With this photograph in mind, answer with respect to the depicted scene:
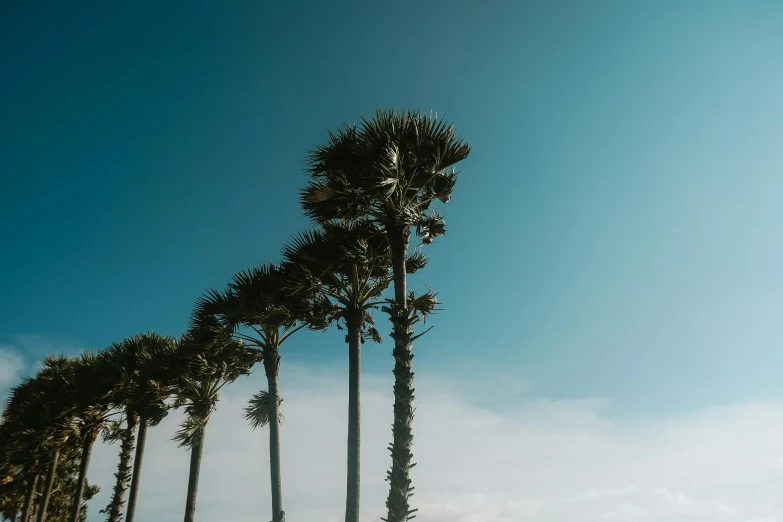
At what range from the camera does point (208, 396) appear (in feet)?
58.4

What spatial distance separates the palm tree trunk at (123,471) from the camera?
19703mm

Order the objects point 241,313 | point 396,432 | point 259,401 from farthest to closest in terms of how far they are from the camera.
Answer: point 259,401
point 241,313
point 396,432

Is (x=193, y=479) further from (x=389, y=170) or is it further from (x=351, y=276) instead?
(x=389, y=170)

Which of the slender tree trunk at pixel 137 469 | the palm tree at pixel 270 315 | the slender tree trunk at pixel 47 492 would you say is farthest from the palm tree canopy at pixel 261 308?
the slender tree trunk at pixel 47 492

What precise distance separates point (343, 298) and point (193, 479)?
9.65 metres

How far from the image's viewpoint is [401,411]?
9250 mm

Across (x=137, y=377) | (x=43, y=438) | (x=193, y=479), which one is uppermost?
(x=137, y=377)

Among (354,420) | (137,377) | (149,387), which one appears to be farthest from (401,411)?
(137,377)

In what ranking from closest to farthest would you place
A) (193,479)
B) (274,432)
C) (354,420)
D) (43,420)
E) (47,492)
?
(354,420) < (274,432) < (193,479) < (43,420) < (47,492)

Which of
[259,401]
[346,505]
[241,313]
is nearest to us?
[346,505]

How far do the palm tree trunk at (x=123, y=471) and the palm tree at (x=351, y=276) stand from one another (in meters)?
13.0

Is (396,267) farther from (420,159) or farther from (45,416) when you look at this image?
(45,416)

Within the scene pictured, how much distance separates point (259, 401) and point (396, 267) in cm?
942

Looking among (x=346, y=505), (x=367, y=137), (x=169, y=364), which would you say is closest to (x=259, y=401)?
(x=169, y=364)
